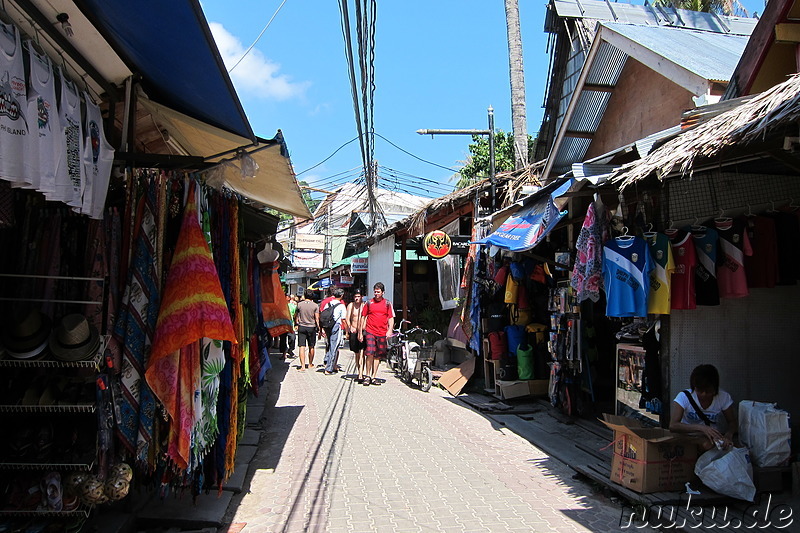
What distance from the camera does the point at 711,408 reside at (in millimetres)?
5297

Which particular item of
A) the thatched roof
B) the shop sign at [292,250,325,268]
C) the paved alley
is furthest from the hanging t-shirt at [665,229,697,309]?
the shop sign at [292,250,325,268]

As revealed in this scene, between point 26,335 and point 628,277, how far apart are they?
5.11 metres

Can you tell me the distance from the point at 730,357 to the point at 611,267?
1537 millimetres

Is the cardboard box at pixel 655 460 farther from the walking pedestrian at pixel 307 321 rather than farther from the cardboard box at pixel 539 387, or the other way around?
the walking pedestrian at pixel 307 321

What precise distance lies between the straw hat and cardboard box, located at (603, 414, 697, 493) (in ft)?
15.6

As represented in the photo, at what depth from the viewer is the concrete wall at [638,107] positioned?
922 centimetres

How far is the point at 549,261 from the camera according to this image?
30.9 ft

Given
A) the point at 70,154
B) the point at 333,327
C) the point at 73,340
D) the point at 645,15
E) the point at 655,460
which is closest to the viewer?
the point at 70,154

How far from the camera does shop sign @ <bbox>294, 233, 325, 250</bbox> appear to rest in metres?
27.2

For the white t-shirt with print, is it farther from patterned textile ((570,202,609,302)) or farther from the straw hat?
the straw hat

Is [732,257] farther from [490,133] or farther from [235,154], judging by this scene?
[490,133]

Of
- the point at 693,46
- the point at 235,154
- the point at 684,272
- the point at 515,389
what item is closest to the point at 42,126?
the point at 235,154

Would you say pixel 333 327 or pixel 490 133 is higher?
pixel 490 133

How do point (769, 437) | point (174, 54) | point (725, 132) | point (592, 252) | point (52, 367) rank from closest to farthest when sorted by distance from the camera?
1. point (174, 54)
2. point (52, 367)
3. point (725, 132)
4. point (769, 437)
5. point (592, 252)
